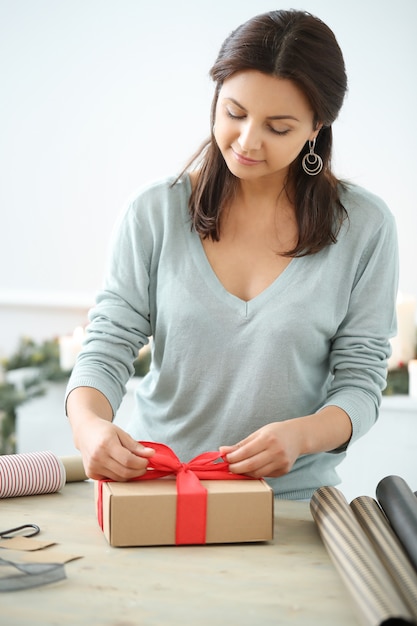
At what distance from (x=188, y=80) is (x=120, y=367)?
6.68ft

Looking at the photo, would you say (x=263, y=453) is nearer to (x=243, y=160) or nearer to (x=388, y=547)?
(x=388, y=547)

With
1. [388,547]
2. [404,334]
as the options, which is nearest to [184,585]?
[388,547]

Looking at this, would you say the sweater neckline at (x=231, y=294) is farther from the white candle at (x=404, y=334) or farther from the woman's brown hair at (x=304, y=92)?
the white candle at (x=404, y=334)

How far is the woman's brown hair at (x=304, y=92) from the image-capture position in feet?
4.64

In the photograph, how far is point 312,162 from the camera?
64.6 inches

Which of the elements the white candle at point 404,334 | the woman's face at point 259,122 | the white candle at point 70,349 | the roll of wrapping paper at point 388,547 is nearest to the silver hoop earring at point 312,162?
the woman's face at point 259,122

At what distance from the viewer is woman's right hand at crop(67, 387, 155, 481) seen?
1.25 meters

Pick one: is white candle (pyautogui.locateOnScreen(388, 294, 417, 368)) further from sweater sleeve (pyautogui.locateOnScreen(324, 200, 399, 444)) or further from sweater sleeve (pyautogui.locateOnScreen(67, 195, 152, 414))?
sweater sleeve (pyautogui.locateOnScreen(67, 195, 152, 414))

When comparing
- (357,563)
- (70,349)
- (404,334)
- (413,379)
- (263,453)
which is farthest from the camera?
(70,349)

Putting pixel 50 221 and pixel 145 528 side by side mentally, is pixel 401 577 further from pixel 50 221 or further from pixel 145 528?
pixel 50 221

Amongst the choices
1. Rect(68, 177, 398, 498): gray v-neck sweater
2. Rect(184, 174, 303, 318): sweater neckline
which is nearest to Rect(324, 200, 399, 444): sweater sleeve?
Rect(68, 177, 398, 498): gray v-neck sweater

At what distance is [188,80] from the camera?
3.34 metres

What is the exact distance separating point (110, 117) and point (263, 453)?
243cm

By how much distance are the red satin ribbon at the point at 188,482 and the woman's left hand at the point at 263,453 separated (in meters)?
0.02
